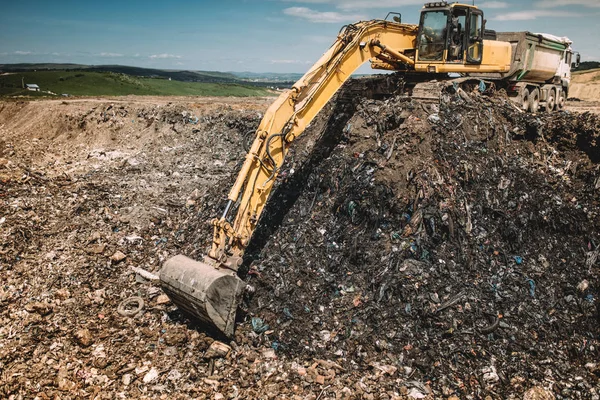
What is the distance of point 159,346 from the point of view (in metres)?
5.37

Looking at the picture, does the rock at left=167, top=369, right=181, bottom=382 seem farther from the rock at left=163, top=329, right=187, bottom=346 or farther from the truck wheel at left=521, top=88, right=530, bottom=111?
the truck wheel at left=521, top=88, right=530, bottom=111

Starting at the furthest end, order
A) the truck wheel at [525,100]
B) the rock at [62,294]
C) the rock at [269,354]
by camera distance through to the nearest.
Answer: the truck wheel at [525,100], the rock at [62,294], the rock at [269,354]

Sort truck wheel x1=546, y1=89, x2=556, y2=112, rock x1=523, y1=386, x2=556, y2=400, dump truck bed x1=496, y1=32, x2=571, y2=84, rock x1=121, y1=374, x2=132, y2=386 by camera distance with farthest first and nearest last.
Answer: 1. truck wheel x1=546, y1=89, x2=556, y2=112
2. dump truck bed x1=496, y1=32, x2=571, y2=84
3. rock x1=121, y1=374, x2=132, y2=386
4. rock x1=523, y1=386, x2=556, y2=400

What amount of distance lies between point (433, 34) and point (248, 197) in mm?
6014

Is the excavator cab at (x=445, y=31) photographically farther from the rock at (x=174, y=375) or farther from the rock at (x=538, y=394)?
the rock at (x=174, y=375)

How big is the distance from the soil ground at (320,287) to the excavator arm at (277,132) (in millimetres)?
1107

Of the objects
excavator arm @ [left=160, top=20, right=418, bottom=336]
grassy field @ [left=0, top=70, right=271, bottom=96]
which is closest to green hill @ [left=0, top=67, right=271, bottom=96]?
grassy field @ [left=0, top=70, right=271, bottom=96]

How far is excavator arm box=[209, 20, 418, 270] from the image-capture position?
5270mm

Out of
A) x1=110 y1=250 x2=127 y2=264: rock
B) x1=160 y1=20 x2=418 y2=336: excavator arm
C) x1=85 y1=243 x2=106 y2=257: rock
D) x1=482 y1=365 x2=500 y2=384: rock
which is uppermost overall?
x1=160 y1=20 x2=418 y2=336: excavator arm

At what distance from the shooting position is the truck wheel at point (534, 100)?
42.4ft

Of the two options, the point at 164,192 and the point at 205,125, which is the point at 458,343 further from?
the point at 205,125

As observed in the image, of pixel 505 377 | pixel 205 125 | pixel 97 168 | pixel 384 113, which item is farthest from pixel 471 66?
pixel 97 168

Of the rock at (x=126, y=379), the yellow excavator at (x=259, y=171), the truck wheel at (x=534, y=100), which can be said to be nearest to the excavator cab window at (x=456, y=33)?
the yellow excavator at (x=259, y=171)

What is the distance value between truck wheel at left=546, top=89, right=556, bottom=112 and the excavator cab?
6401 millimetres
